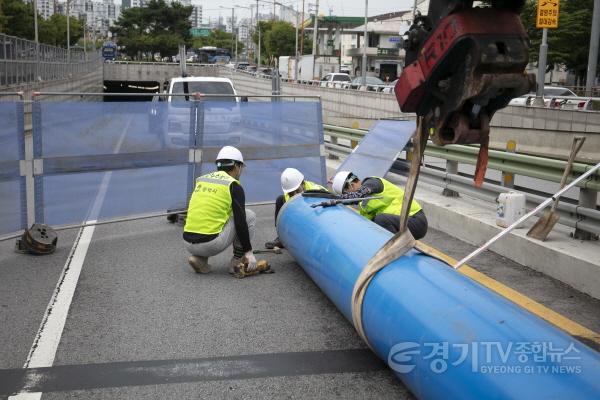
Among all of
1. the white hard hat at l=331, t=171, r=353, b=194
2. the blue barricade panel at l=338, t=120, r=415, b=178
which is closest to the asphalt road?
the white hard hat at l=331, t=171, r=353, b=194

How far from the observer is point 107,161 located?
28.2ft

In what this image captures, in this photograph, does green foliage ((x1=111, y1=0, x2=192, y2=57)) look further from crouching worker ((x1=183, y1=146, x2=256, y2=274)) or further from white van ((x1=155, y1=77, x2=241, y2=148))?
crouching worker ((x1=183, y1=146, x2=256, y2=274))

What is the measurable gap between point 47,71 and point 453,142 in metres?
40.0

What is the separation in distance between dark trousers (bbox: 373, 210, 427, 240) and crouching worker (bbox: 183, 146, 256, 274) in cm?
138

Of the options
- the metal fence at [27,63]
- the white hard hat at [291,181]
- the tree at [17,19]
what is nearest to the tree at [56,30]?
the tree at [17,19]

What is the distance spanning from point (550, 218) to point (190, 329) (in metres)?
3.92

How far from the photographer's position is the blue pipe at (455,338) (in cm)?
314

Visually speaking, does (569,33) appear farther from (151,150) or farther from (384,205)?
(384,205)

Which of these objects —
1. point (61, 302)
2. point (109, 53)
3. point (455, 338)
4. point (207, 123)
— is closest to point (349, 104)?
point (207, 123)

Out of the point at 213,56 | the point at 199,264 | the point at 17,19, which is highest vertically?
the point at 17,19

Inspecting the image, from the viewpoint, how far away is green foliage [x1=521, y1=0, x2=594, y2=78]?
39.1 m

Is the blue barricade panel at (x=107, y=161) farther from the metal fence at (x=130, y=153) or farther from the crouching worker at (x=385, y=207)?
the crouching worker at (x=385, y=207)

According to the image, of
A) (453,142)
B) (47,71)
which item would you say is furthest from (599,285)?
(47,71)

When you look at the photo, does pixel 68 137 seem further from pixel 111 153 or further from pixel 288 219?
pixel 288 219
